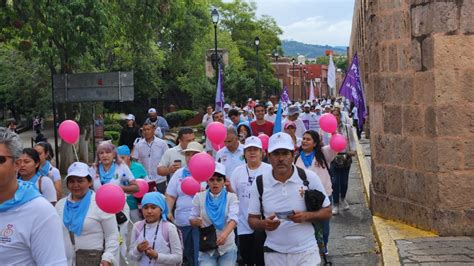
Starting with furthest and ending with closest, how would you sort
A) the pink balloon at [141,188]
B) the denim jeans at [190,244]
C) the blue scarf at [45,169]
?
1. the pink balloon at [141,188]
2. the blue scarf at [45,169]
3. the denim jeans at [190,244]

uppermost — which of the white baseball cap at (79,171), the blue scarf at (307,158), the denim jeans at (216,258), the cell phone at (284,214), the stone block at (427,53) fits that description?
the stone block at (427,53)

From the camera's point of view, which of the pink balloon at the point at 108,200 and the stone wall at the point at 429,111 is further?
the stone wall at the point at 429,111

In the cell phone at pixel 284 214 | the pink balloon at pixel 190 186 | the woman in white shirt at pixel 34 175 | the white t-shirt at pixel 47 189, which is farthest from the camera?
the pink balloon at pixel 190 186

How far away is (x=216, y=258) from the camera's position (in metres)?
6.21

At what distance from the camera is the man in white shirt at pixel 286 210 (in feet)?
16.0

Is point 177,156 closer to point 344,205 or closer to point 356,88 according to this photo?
point 344,205

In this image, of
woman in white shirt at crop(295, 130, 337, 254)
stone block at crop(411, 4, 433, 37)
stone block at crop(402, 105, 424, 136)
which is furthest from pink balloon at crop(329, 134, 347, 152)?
stone block at crop(411, 4, 433, 37)

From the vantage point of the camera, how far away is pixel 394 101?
8.41 meters

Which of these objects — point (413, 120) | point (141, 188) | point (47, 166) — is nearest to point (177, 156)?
point (141, 188)

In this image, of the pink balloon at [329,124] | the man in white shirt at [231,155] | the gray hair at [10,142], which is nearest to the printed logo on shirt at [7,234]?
the gray hair at [10,142]

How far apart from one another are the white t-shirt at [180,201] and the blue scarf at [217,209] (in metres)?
0.63

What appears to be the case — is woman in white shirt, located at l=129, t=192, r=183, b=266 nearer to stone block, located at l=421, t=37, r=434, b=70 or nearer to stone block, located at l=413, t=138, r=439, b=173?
stone block, located at l=413, t=138, r=439, b=173

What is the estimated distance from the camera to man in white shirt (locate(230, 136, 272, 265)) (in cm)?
658

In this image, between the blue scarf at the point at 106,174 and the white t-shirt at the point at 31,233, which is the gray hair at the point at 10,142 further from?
the blue scarf at the point at 106,174
